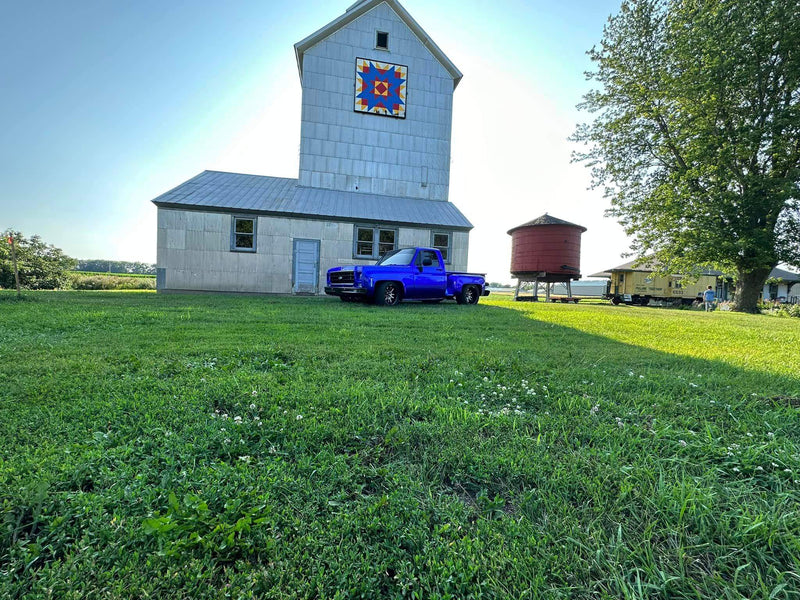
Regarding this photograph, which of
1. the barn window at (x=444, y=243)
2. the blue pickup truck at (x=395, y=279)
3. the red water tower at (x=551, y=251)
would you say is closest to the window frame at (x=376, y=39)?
the barn window at (x=444, y=243)

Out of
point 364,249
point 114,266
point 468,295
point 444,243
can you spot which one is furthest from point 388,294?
point 114,266

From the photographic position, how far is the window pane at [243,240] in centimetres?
1516

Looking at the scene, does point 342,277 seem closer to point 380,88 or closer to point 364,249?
point 364,249

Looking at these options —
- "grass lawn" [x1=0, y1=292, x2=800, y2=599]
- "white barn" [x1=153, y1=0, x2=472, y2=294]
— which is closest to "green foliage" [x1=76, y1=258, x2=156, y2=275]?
"white barn" [x1=153, y1=0, x2=472, y2=294]

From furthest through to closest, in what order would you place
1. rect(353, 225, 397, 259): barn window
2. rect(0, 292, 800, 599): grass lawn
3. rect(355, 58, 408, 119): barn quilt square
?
rect(355, 58, 408, 119): barn quilt square, rect(353, 225, 397, 259): barn window, rect(0, 292, 800, 599): grass lawn

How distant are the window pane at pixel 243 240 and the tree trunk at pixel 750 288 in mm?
23965

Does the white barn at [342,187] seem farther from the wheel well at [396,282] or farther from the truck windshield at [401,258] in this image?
the wheel well at [396,282]

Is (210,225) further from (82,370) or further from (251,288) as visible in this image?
(82,370)

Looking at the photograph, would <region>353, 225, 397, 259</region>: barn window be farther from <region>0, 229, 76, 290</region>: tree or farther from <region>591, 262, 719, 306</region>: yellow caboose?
<region>591, 262, 719, 306</region>: yellow caboose

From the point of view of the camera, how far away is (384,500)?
1.62 m

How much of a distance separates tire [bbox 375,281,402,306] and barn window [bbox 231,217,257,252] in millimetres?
7583

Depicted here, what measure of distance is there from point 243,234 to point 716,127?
2310 centimetres

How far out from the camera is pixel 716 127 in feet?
56.6

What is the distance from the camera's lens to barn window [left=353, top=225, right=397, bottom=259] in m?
16.1
